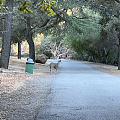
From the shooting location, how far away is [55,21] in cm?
3158

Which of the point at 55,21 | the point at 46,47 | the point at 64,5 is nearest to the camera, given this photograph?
the point at 64,5

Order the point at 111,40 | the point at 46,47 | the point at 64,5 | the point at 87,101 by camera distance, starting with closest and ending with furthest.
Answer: the point at 87,101 → the point at 64,5 → the point at 111,40 → the point at 46,47

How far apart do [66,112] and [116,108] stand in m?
1.59

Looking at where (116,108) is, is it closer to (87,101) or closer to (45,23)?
(87,101)

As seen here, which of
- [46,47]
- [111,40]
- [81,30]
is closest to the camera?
[81,30]

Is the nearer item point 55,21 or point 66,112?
point 66,112

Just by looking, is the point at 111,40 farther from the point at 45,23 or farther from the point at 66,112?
the point at 66,112

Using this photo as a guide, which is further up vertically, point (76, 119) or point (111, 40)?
point (111, 40)

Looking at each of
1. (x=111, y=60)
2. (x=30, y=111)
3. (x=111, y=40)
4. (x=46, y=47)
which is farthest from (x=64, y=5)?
(x=46, y=47)

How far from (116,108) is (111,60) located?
44.1m

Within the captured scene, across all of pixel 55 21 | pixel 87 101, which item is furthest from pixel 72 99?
pixel 55 21

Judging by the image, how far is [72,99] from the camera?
9.37 m

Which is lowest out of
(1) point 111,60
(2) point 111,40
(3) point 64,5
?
(1) point 111,60

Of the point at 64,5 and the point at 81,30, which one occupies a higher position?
the point at 64,5
